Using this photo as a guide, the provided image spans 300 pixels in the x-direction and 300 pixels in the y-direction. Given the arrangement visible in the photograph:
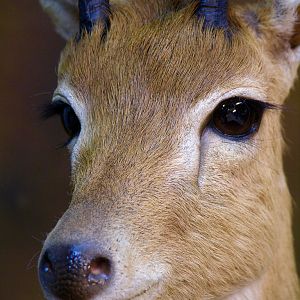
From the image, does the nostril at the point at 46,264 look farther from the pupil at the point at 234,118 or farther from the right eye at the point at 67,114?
the pupil at the point at 234,118

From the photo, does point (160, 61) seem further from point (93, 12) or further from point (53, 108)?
point (53, 108)

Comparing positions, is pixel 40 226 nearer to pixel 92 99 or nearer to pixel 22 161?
pixel 22 161

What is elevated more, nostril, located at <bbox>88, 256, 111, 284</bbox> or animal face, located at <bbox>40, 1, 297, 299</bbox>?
animal face, located at <bbox>40, 1, 297, 299</bbox>

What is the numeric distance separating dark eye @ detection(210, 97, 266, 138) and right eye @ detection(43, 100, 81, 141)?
968mm

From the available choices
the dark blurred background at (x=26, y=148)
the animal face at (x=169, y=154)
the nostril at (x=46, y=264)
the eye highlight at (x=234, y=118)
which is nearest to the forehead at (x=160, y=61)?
the animal face at (x=169, y=154)

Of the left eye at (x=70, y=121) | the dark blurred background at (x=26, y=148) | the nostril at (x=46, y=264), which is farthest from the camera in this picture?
→ the dark blurred background at (x=26, y=148)

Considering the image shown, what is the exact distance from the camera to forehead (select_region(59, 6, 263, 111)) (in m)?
5.31

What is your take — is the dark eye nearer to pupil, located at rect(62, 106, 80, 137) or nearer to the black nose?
pupil, located at rect(62, 106, 80, 137)

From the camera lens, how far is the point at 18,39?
10.4m

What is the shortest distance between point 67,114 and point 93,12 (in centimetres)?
74

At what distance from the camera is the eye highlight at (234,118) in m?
5.34

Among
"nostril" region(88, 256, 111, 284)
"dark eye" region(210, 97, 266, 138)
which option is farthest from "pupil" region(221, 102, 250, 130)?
"nostril" region(88, 256, 111, 284)

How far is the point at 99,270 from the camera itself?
451 cm

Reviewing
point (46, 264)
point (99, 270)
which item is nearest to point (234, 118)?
point (99, 270)
